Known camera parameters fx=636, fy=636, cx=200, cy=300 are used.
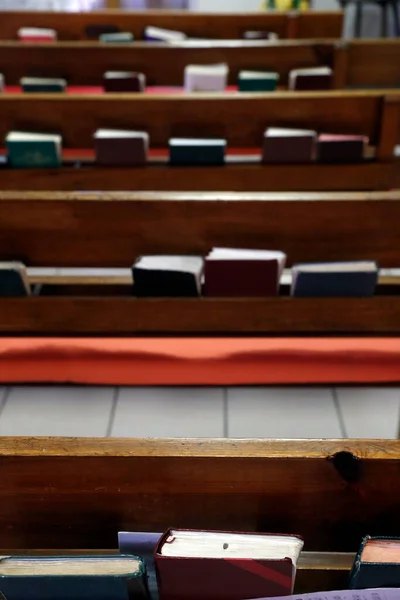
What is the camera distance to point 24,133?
2258 mm

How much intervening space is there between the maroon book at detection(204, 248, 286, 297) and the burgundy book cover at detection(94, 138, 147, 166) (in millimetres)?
704

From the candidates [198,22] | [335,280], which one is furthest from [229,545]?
[198,22]

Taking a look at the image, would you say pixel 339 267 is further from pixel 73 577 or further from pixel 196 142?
pixel 73 577

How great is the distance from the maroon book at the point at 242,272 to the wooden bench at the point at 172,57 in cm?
155

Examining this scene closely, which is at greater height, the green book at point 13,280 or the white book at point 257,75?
the white book at point 257,75

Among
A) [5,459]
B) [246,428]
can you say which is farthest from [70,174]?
[5,459]

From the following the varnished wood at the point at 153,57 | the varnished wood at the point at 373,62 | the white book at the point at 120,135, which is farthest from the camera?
the varnished wood at the point at 373,62

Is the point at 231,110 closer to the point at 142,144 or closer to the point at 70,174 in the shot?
the point at 142,144

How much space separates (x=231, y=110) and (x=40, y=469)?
5.36 ft

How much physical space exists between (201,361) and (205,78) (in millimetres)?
A: 1506

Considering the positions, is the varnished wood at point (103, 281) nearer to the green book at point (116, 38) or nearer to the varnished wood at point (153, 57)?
the varnished wood at point (153, 57)

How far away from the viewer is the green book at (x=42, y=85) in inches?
104

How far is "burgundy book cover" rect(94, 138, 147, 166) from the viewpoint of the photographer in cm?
213

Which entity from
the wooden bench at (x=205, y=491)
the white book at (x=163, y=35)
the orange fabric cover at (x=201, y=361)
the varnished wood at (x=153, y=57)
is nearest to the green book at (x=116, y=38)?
the white book at (x=163, y=35)
